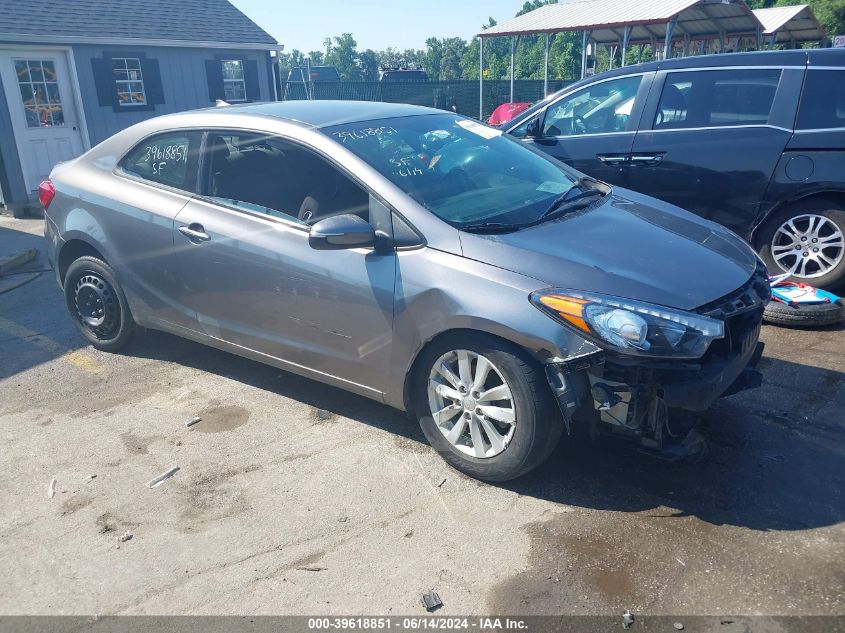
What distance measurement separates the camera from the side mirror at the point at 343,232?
11.4 feet

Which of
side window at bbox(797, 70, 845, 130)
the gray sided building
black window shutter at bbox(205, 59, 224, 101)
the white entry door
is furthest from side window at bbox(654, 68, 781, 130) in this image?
black window shutter at bbox(205, 59, 224, 101)

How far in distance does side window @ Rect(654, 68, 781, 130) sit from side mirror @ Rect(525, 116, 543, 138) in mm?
1107

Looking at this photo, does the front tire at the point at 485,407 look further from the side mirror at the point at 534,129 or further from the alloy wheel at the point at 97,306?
the side mirror at the point at 534,129

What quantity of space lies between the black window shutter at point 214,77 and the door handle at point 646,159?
11789mm

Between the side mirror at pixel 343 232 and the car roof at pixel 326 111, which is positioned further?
the car roof at pixel 326 111

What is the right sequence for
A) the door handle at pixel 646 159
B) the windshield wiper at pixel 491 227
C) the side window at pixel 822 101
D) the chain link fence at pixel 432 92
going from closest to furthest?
1. the windshield wiper at pixel 491 227
2. the side window at pixel 822 101
3. the door handle at pixel 646 159
4. the chain link fence at pixel 432 92

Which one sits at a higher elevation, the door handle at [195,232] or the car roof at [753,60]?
the car roof at [753,60]

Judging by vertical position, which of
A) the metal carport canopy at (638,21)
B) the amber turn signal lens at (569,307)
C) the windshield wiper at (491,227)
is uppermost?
the metal carport canopy at (638,21)

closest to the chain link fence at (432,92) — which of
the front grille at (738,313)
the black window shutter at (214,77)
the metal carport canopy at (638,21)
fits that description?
the metal carport canopy at (638,21)

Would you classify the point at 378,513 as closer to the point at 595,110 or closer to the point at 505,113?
the point at 595,110

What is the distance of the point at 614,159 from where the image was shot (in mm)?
6250

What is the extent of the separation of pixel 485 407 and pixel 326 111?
6.88 ft

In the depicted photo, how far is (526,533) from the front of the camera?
3074mm

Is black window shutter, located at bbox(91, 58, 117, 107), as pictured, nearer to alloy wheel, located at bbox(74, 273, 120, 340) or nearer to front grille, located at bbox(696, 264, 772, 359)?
alloy wheel, located at bbox(74, 273, 120, 340)
